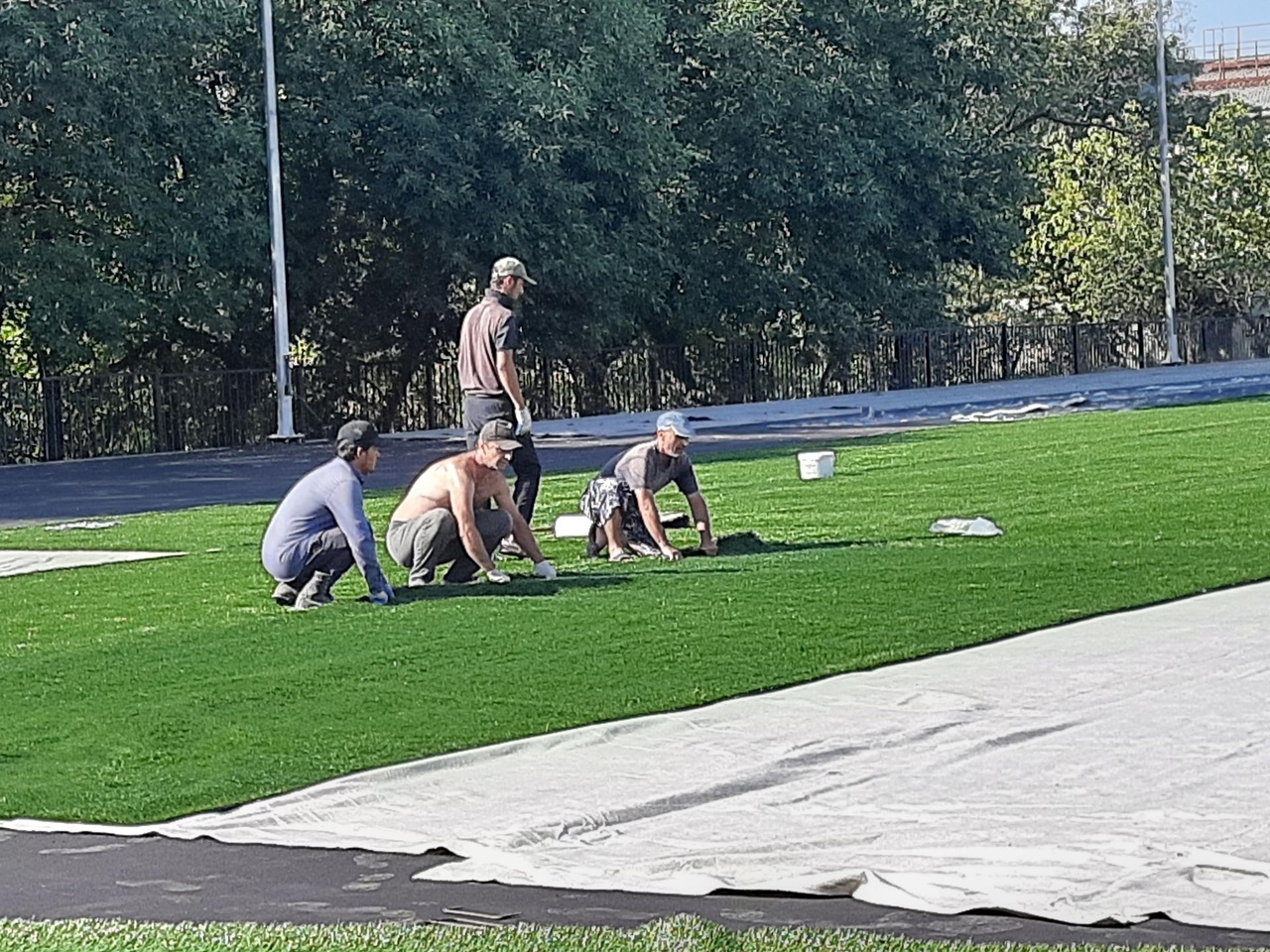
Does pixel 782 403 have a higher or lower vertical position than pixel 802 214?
lower

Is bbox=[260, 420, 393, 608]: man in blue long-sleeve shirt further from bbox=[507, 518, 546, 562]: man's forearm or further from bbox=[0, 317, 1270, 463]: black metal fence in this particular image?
bbox=[0, 317, 1270, 463]: black metal fence

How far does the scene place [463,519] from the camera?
1338cm

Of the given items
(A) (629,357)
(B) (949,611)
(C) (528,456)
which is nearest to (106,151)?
(A) (629,357)

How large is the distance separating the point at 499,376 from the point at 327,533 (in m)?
2.67

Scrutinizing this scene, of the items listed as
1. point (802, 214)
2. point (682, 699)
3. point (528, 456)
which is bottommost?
point (682, 699)

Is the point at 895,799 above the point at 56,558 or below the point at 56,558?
below

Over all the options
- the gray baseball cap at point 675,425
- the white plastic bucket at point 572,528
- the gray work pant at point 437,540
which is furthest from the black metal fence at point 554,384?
the gray work pant at point 437,540

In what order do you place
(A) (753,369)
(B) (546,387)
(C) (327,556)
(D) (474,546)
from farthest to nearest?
(A) (753,369)
(B) (546,387)
(D) (474,546)
(C) (327,556)

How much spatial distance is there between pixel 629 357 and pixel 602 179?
5.86 metres

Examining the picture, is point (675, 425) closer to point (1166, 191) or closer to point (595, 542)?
point (595, 542)

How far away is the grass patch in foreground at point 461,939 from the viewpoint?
233 inches


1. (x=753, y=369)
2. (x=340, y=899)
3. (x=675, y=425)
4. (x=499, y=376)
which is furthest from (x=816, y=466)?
(x=753, y=369)

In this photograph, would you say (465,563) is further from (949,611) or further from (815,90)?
(815,90)

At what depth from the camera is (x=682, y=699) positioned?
1001 cm
